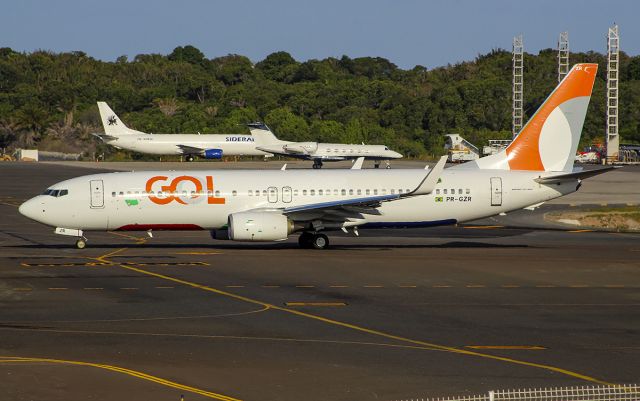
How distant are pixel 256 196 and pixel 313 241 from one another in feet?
10.8

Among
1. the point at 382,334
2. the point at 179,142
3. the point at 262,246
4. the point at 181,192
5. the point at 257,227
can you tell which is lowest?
the point at 382,334

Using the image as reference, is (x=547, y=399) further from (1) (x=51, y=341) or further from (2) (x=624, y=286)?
(2) (x=624, y=286)

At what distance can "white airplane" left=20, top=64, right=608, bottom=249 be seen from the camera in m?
45.2

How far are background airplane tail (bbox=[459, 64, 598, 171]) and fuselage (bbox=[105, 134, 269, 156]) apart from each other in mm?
92849

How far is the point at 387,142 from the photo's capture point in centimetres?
15812

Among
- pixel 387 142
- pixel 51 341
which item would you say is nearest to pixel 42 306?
pixel 51 341

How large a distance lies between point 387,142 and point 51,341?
13503 centimetres

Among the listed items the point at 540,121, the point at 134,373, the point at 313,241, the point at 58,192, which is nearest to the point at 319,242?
the point at 313,241

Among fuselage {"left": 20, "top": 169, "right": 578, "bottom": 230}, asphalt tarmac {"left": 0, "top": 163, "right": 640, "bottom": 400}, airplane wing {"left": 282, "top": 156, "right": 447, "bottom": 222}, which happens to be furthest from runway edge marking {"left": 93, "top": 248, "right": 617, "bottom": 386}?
airplane wing {"left": 282, "top": 156, "right": 447, "bottom": 222}

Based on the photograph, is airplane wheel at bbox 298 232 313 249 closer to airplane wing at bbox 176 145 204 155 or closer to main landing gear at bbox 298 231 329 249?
main landing gear at bbox 298 231 329 249

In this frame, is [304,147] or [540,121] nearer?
[540,121]

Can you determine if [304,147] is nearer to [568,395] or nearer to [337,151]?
[337,151]

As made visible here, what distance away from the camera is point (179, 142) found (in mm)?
138125

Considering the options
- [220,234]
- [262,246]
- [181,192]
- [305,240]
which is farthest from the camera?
[262,246]
